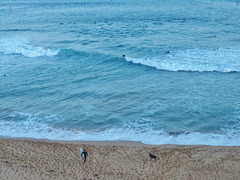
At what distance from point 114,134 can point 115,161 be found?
1939 millimetres

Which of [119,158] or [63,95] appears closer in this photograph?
[119,158]

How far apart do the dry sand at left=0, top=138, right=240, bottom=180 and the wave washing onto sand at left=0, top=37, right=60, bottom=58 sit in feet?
48.6

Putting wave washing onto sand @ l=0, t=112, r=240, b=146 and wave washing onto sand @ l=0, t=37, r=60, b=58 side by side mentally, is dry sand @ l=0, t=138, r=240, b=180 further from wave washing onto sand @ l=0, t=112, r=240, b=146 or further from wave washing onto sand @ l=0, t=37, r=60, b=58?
wave washing onto sand @ l=0, t=37, r=60, b=58

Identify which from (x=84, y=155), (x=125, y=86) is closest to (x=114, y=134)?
(x=84, y=155)

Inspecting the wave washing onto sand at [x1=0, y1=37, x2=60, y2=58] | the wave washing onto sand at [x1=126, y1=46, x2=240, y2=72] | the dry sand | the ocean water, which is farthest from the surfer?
the wave washing onto sand at [x1=0, y1=37, x2=60, y2=58]

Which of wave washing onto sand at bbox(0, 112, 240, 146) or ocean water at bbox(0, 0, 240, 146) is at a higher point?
ocean water at bbox(0, 0, 240, 146)

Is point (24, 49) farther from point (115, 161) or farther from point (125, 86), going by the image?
point (115, 161)

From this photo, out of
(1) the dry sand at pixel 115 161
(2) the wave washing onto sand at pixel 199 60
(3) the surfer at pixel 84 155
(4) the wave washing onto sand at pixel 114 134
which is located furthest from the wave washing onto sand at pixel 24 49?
(3) the surfer at pixel 84 155

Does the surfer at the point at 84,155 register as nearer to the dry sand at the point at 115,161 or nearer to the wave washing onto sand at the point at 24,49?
the dry sand at the point at 115,161

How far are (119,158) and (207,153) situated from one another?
133 inches

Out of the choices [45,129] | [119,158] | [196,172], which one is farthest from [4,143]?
[196,172]

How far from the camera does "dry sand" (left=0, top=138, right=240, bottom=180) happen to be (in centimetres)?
848

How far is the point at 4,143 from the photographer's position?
1045cm

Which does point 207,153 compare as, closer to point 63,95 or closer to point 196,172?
point 196,172
